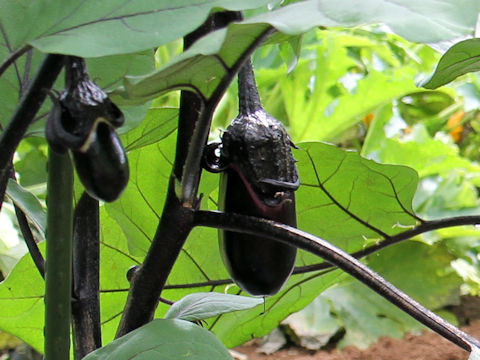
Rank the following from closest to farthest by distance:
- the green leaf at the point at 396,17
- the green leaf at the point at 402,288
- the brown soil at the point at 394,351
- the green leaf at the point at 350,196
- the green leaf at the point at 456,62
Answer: the green leaf at the point at 396,17 → the green leaf at the point at 456,62 → the green leaf at the point at 350,196 → the brown soil at the point at 394,351 → the green leaf at the point at 402,288

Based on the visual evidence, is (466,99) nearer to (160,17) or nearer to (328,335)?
(328,335)

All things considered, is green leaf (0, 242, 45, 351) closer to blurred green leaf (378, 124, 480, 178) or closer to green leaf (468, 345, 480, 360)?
green leaf (468, 345, 480, 360)

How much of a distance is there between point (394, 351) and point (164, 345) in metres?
0.75

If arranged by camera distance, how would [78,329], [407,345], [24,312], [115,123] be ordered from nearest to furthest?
[115,123] → [78,329] → [24,312] → [407,345]

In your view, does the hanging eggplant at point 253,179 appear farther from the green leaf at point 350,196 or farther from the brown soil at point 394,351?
the brown soil at point 394,351

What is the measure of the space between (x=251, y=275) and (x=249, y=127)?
8 cm

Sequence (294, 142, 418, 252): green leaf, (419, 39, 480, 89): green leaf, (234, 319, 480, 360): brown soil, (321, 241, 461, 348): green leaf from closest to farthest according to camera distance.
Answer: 1. (419, 39, 480, 89): green leaf
2. (294, 142, 418, 252): green leaf
3. (234, 319, 480, 360): brown soil
4. (321, 241, 461, 348): green leaf

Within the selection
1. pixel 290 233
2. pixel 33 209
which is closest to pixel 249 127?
pixel 290 233

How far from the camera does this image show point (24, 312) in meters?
0.54

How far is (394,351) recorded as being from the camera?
1.03m

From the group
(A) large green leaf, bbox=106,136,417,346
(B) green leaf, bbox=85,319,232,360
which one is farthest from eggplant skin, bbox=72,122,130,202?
(A) large green leaf, bbox=106,136,417,346

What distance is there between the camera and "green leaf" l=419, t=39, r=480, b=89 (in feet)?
1.12

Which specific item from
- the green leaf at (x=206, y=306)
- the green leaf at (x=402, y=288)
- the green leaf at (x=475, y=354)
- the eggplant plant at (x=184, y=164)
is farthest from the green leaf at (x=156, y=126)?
the green leaf at (x=402, y=288)

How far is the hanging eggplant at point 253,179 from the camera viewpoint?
34cm
